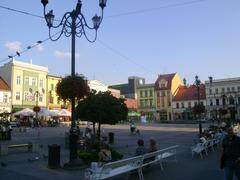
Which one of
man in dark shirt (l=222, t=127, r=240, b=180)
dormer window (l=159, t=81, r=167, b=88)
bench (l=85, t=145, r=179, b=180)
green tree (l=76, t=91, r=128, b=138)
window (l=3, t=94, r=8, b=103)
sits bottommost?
bench (l=85, t=145, r=179, b=180)

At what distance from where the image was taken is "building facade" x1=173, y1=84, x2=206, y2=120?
85.8m

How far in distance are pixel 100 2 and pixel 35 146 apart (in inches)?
343

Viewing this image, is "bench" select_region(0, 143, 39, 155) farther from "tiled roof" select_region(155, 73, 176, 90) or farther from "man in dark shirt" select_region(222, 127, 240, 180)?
"tiled roof" select_region(155, 73, 176, 90)

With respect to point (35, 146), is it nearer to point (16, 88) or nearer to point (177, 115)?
point (16, 88)

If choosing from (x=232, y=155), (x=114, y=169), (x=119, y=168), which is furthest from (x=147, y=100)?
(x=232, y=155)

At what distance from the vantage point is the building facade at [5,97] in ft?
187

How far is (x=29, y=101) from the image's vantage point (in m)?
62.3

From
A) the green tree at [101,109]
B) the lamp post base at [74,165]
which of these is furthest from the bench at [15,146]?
the lamp post base at [74,165]

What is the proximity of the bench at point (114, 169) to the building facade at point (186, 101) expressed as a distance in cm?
7659

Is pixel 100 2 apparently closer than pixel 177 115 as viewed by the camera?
Yes

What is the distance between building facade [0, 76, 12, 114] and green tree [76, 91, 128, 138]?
4223 cm

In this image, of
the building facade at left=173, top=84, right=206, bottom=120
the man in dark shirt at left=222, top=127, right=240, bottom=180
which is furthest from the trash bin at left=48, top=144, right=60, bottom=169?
the building facade at left=173, top=84, right=206, bottom=120

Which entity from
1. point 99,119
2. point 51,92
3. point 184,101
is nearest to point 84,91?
point 99,119

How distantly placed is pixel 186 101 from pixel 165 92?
6866 mm
